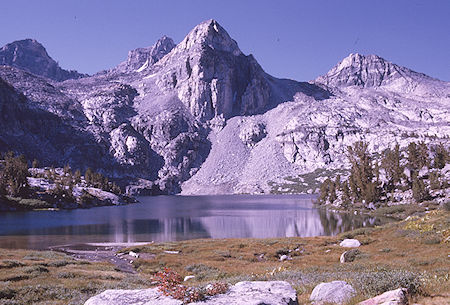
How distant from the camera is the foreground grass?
44.3 feet

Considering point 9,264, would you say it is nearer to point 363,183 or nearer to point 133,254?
point 133,254

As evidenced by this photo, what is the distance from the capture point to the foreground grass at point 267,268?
44.3ft

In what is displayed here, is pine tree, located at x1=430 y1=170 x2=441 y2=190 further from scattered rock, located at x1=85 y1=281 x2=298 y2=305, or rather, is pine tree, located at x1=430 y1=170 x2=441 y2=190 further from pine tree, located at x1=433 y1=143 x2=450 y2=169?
scattered rock, located at x1=85 y1=281 x2=298 y2=305

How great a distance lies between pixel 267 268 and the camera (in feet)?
101

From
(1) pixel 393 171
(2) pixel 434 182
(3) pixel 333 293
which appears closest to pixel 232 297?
(3) pixel 333 293

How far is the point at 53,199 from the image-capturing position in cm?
13488

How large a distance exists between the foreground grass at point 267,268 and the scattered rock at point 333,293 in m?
0.47

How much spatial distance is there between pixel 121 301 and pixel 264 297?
13.1 ft

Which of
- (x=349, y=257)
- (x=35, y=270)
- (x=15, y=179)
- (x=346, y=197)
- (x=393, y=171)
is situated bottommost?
(x=349, y=257)

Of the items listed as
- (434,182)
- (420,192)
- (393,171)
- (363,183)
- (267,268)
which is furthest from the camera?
(363,183)

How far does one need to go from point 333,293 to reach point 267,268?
63.9 ft

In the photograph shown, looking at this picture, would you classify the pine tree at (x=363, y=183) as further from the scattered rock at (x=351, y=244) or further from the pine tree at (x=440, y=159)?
the scattered rock at (x=351, y=244)

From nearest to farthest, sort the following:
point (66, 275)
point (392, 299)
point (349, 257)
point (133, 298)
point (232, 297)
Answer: point (232, 297) → point (133, 298) → point (392, 299) → point (66, 275) → point (349, 257)

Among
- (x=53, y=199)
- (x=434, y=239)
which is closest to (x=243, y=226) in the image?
(x=434, y=239)
